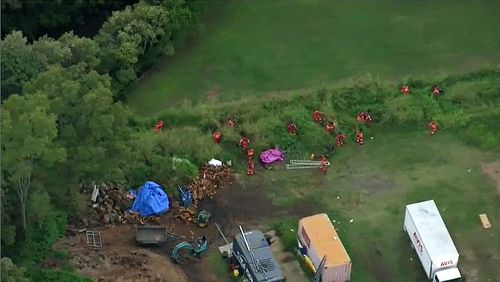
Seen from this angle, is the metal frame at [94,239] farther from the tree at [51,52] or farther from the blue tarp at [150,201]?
the tree at [51,52]

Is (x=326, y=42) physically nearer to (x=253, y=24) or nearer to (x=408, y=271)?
(x=253, y=24)

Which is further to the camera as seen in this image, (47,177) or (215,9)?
(215,9)

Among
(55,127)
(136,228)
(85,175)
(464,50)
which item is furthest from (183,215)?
(464,50)

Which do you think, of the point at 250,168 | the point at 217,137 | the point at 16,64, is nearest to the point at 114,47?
the point at 16,64

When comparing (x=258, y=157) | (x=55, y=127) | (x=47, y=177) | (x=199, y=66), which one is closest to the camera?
(x=55, y=127)

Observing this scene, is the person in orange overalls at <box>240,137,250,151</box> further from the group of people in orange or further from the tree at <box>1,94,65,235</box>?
the tree at <box>1,94,65,235</box>

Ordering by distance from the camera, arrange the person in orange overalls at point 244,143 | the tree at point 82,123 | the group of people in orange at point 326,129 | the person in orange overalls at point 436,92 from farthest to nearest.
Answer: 1. the person in orange overalls at point 436,92
2. the person in orange overalls at point 244,143
3. the group of people in orange at point 326,129
4. the tree at point 82,123

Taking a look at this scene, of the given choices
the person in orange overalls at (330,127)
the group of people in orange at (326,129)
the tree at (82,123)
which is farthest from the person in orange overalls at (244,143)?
the tree at (82,123)
